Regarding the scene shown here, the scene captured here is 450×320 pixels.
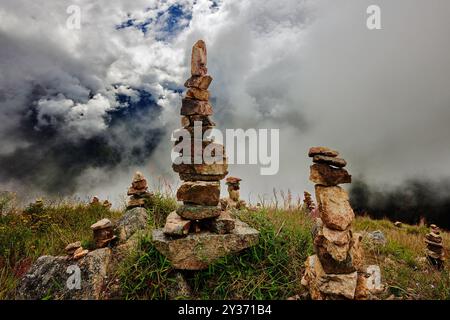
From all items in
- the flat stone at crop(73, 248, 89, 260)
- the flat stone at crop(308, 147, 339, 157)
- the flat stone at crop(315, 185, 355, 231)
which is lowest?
the flat stone at crop(73, 248, 89, 260)

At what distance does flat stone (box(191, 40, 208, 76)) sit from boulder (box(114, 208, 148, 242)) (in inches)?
163

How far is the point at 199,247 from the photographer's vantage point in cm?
550

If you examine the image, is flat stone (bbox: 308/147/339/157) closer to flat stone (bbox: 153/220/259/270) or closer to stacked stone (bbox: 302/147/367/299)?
stacked stone (bbox: 302/147/367/299)

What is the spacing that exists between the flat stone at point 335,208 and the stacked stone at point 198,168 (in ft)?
7.16

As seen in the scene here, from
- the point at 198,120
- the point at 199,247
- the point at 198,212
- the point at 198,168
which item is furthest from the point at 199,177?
the point at 199,247

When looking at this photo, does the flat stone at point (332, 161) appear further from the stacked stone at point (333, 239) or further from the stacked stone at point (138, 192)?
the stacked stone at point (138, 192)

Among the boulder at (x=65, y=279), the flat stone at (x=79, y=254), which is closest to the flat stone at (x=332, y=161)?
the boulder at (x=65, y=279)

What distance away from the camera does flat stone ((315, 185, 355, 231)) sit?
4.21m

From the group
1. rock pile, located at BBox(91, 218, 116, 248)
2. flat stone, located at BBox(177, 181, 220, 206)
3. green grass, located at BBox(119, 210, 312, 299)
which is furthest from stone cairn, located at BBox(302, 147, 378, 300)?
rock pile, located at BBox(91, 218, 116, 248)

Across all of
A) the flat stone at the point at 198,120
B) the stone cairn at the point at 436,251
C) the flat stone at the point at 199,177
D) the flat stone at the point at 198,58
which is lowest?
the stone cairn at the point at 436,251

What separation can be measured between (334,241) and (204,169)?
2996mm

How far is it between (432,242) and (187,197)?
7535 mm

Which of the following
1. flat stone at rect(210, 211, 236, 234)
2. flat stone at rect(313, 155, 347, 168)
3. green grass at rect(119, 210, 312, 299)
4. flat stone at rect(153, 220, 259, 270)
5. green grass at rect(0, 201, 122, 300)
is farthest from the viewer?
green grass at rect(0, 201, 122, 300)

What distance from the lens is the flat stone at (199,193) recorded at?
229 inches
